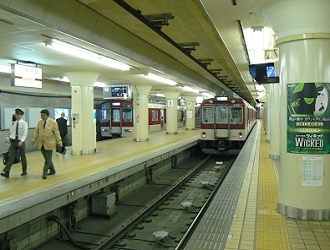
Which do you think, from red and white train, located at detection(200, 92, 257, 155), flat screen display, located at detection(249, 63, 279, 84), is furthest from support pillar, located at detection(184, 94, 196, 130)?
flat screen display, located at detection(249, 63, 279, 84)

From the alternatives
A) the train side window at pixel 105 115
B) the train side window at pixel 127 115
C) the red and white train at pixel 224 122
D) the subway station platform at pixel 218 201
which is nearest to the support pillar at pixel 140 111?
the red and white train at pixel 224 122

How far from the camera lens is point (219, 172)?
46.1 feet

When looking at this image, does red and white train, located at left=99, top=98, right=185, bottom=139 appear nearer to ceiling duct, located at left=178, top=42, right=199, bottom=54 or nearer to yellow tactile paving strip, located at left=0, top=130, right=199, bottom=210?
yellow tactile paving strip, located at left=0, top=130, right=199, bottom=210

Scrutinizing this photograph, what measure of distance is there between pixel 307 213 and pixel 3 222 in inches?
164

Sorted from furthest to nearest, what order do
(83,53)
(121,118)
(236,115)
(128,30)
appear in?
(121,118) → (236,115) → (128,30) → (83,53)

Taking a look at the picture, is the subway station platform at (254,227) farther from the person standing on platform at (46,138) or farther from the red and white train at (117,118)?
the red and white train at (117,118)

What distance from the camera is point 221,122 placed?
15734mm

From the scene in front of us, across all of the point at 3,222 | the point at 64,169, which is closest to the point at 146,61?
the point at 64,169

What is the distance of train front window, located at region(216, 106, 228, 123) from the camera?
15.7m

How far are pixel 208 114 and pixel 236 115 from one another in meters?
1.33

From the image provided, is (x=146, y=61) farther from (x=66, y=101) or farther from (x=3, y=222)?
(x=66, y=101)

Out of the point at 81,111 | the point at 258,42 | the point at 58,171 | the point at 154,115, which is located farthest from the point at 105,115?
the point at 258,42

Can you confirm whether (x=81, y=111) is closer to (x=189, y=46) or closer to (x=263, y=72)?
(x=189, y=46)

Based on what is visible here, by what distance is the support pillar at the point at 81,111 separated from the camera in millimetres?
11295
